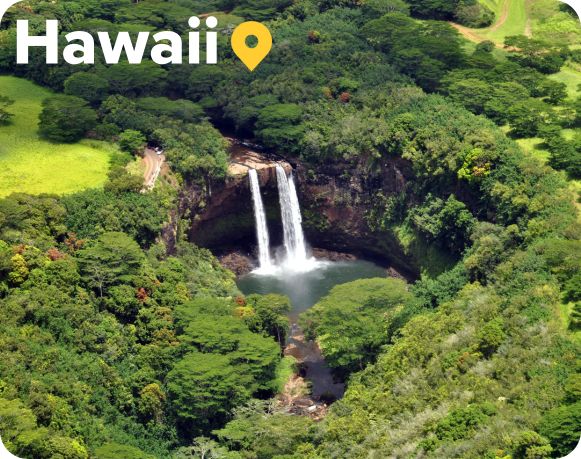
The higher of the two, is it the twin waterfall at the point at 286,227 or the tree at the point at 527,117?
the tree at the point at 527,117

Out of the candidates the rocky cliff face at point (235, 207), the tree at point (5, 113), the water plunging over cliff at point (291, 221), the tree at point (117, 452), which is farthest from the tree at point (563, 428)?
the tree at point (5, 113)

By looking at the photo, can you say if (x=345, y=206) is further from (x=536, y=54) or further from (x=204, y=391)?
(x=204, y=391)

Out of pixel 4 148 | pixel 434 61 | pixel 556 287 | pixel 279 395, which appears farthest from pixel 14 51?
pixel 556 287

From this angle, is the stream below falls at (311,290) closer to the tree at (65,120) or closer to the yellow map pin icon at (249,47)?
the tree at (65,120)

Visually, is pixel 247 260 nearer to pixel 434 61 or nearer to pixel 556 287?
Answer: pixel 434 61

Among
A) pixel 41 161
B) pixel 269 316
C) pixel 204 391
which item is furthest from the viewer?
pixel 41 161

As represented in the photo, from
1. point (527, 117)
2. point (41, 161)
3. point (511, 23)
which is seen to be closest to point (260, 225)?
point (41, 161)

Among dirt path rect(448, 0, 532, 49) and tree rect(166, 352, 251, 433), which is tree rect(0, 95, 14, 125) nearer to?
tree rect(166, 352, 251, 433)

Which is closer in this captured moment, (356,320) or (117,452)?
(117,452)
